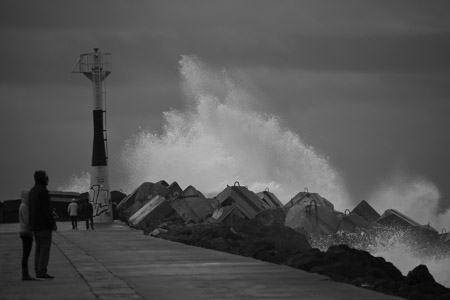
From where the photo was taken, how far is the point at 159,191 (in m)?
51.4

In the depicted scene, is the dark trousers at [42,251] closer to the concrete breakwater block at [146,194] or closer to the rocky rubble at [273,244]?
the rocky rubble at [273,244]

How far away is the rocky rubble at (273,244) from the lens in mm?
14797

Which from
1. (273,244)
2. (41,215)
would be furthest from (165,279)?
(273,244)

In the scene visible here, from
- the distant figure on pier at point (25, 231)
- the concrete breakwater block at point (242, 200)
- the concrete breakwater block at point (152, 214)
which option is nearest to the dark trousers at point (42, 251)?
the distant figure on pier at point (25, 231)

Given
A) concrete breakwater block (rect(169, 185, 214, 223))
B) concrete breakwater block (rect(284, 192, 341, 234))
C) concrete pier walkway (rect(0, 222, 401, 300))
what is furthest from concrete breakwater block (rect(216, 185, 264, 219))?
concrete pier walkway (rect(0, 222, 401, 300))

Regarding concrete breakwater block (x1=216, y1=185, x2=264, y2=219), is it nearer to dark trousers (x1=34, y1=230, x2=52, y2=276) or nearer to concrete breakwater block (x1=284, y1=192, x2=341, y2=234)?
concrete breakwater block (x1=284, y1=192, x2=341, y2=234)

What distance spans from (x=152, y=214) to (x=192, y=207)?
3814 millimetres

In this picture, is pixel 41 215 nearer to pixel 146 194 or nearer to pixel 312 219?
pixel 312 219

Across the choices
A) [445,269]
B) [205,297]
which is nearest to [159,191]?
[445,269]

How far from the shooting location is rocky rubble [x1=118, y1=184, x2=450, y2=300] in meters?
14.8

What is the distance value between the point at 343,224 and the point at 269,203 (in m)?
14.8

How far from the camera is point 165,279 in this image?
50.5ft

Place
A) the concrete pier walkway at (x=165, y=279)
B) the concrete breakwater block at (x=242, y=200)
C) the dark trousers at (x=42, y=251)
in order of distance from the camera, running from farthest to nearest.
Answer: the concrete breakwater block at (x=242, y=200)
the dark trousers at (x=42, y=251)
the concrete pier walkway at (x=165, y=279)

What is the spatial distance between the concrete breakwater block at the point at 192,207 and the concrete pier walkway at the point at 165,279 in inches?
776
